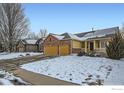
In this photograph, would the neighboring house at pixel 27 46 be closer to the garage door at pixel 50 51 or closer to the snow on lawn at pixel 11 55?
the snow on lawn at pixel 11 55

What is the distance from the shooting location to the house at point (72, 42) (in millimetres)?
4977

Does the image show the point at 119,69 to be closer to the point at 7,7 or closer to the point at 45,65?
the point at 45,65

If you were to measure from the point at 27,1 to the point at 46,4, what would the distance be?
316mm

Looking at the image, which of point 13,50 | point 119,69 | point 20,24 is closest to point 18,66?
point 13,50

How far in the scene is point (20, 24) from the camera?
483 cm

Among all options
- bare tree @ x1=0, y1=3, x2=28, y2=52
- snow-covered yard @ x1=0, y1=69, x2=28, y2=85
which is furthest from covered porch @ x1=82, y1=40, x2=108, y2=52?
snow-covered yard @ x1=0, y1=69, x2=28, y2=85

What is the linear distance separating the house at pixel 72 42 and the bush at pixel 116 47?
0.10 meters

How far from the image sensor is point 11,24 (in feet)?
15.9

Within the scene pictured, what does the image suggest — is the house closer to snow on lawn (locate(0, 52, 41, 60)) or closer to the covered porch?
the covered porch

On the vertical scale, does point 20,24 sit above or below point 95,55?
above

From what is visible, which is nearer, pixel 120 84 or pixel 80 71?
pixel 120 84

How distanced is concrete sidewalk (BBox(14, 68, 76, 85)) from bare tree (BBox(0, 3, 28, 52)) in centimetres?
44

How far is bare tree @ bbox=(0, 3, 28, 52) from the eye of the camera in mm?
4785

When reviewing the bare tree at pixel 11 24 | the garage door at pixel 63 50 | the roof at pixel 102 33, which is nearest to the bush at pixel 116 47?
the roof at pixel 102 33
